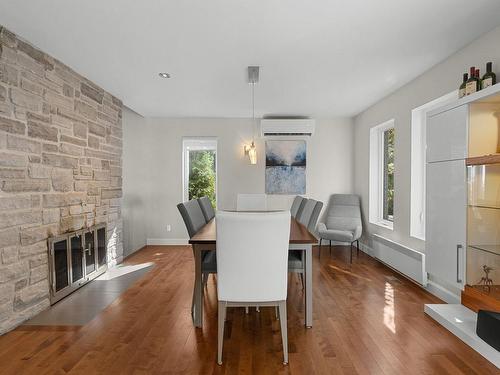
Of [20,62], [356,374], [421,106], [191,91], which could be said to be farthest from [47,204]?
[421,106]

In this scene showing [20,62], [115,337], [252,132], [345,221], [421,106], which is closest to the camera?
[115,337]

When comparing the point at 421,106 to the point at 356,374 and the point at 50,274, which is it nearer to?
the point at 356,374

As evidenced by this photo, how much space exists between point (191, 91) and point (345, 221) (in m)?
3.21

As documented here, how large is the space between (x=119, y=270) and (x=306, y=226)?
2559mm

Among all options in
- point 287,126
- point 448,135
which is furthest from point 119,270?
point 448,135

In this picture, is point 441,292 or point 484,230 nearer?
point 484,230

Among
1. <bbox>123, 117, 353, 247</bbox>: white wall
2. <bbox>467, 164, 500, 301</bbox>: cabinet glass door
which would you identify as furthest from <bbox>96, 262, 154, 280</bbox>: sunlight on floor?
<bbox>467, 164, 500, 301</bbox>: cabinet glass door

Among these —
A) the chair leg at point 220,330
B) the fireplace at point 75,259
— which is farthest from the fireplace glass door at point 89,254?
the chair leg at point 220,330

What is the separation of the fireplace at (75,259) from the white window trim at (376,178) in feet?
12.8

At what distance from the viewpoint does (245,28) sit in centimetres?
240

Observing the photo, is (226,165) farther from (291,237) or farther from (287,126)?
→ (291,237)

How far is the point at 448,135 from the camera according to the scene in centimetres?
261

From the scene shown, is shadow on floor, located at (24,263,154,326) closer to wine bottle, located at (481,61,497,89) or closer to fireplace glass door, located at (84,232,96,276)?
fireplace glass door, located at (84,232,96,276)

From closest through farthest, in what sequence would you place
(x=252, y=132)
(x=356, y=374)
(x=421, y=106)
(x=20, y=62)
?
(x=356, y=374), (x=20, y=62), (x=421, y=106), (x=252, y=132)
